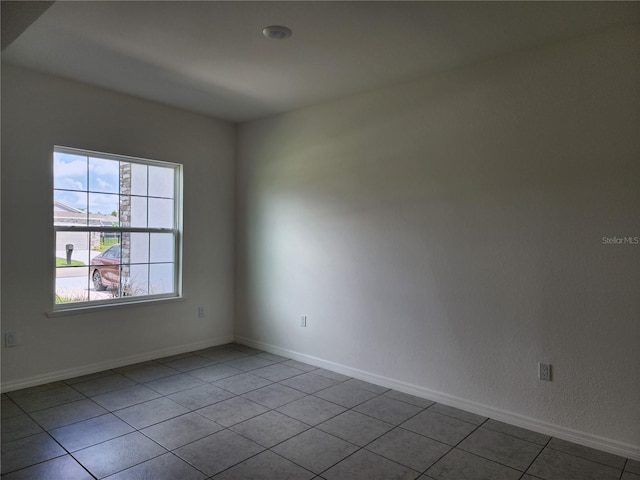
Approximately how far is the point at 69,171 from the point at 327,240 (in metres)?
2.38

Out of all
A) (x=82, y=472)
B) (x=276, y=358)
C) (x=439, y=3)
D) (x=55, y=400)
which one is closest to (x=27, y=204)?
(x=55, y=400)

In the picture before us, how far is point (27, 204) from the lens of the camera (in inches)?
136

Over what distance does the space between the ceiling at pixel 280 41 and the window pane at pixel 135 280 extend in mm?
1710

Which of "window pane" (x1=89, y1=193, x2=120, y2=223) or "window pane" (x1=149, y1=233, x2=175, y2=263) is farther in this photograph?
"window pane" (x1=149, y1=233, x2=175, y2=263)

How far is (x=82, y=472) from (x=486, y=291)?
9.00 feet

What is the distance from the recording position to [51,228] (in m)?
3.58

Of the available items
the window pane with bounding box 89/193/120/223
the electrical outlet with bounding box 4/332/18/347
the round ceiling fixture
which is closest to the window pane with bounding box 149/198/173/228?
the window pane with bounding box 89/193/120/223

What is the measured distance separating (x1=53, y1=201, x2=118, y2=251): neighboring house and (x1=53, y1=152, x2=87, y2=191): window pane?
0.59 feet

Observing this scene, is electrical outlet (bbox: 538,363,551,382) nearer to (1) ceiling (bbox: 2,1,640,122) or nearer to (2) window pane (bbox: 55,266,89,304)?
(1) ceiling (bbox: 2,1,640,122)

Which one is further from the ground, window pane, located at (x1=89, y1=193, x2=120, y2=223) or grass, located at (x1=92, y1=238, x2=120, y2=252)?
window pane, located at (x1=89, y1=193, x2=120, y2=223)

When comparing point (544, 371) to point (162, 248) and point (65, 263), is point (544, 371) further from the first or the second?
point (65, 263)

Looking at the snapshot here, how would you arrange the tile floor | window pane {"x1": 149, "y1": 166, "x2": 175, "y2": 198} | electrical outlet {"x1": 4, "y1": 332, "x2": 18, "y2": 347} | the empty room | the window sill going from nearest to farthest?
the tile floor, the empty room, electrical outlet {"x1": 4, "y1": 332, "x2": 18, "y2": 347}, the window sill, window pane {"x1": 149, "y1": 166, "x2": 175, "y2": 198}

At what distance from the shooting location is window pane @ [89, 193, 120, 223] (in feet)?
12.8

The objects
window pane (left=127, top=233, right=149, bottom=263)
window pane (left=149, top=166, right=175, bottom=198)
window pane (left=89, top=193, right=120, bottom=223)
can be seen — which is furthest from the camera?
window pane (left=149, top=166, right=175, bottom=198)
